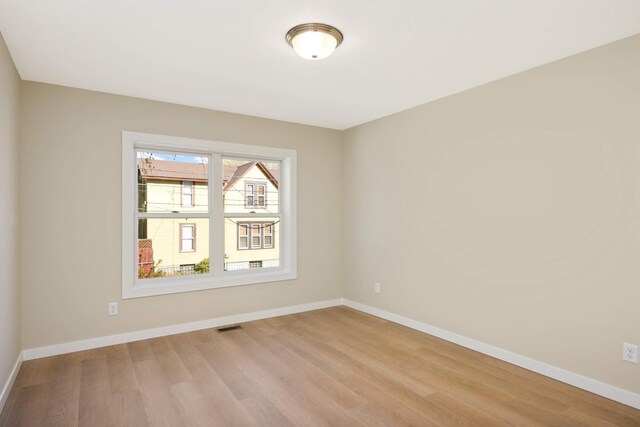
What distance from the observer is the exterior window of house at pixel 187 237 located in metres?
Result: 4.04

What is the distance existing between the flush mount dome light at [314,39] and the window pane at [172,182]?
2.15m

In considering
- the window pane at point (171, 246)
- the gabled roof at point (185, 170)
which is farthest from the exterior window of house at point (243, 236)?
the gabled roof at point (185, 170)

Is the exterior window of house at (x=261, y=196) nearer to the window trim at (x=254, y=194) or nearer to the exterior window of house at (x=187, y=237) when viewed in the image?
the window trim at (x=254, y=194)

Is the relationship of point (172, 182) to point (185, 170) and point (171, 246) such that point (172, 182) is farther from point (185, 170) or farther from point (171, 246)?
point (171, 246)

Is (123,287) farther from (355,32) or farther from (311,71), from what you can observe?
(355,32)

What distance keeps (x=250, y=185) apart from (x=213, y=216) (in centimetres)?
63

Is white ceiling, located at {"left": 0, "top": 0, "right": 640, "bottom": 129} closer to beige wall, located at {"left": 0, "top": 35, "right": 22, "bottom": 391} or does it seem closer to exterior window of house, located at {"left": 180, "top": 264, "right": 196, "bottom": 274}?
beige wall, located at {"left": 0, "top": 35, "right": 22, "bottom": 391}

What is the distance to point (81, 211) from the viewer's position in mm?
3367

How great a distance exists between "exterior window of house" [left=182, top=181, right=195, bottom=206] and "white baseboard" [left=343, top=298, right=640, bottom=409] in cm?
262

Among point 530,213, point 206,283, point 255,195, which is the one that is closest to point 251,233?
point 255,195

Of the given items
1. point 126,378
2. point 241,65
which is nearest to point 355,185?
point 241,65

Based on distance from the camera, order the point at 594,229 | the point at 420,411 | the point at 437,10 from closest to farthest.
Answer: the point at 437,10, the point at 420,411, the point at 594,229

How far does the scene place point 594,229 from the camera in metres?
2.58

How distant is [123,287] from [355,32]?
310cm
